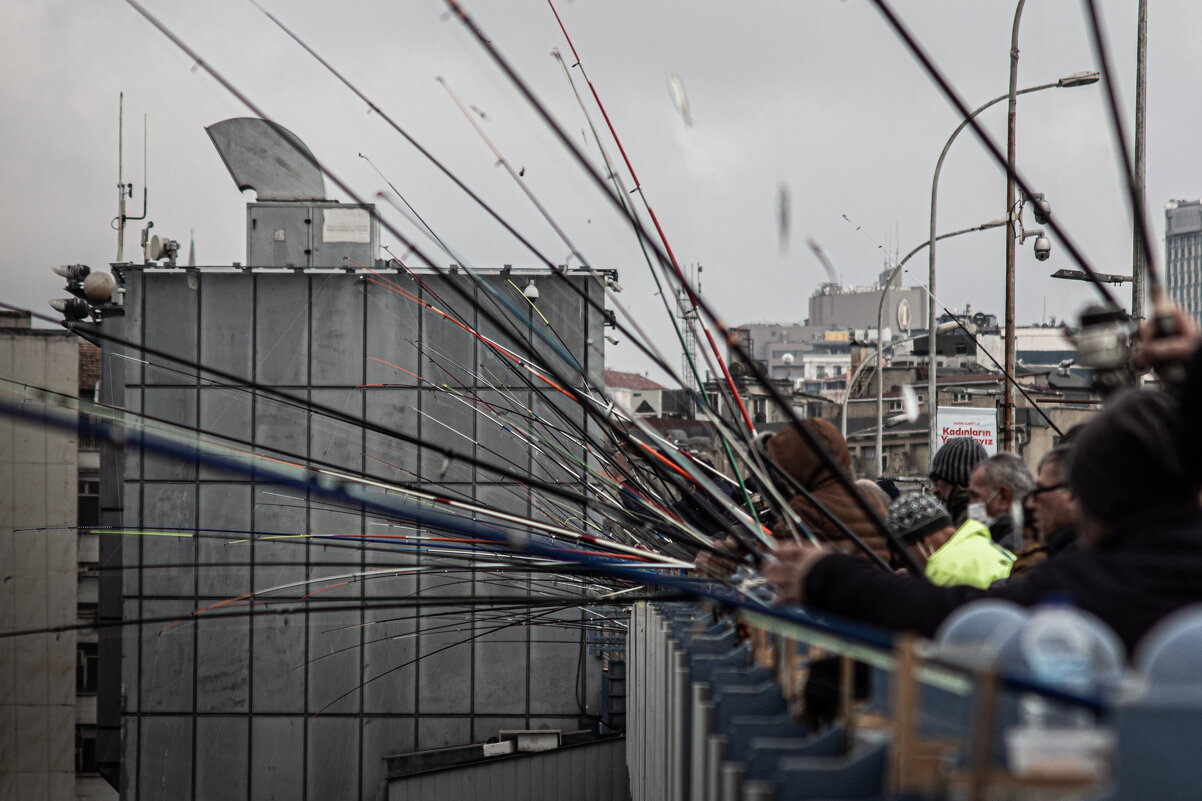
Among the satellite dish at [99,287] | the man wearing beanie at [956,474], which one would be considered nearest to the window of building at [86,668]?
the satellite dish at [99,287]

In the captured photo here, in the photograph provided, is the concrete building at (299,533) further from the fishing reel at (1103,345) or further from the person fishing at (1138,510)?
the person fishing at (1138,510)

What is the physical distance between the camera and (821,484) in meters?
4.23

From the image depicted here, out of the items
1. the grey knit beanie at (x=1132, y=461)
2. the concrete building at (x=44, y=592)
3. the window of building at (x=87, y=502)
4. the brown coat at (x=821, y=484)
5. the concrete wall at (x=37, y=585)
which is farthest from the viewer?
the window of building at (x=87, y=502)

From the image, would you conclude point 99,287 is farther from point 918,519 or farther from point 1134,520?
point 1134,520

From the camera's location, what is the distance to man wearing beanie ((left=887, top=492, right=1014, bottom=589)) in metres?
4.30

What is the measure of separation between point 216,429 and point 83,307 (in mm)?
4989

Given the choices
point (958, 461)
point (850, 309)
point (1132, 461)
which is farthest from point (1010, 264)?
point (850, 309)

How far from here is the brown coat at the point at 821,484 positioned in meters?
4.13

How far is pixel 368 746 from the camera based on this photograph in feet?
61.5

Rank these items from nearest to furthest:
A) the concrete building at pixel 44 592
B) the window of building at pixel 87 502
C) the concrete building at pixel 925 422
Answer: the concrete building at pixel 44 592 → the concrete building at pixel 925 422 → the window of building at pixel 87 502

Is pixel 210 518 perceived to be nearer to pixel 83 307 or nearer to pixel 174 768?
pixel 174 768

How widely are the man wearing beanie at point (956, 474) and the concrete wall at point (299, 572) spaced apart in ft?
41.3

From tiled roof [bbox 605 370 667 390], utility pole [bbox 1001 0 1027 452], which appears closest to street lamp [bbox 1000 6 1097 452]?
utility pole [bbox 1001 0 1027 452]

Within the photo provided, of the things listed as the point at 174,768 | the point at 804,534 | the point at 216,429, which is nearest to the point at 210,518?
the point at 216,429
